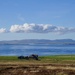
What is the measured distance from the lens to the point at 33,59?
75.2m

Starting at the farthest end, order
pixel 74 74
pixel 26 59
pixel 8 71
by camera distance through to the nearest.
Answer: pixel 26 59
pixel 8 71
pixel 74 74

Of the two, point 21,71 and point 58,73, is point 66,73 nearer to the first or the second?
point 58,73

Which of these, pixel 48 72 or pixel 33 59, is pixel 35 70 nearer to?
pixel 48 72

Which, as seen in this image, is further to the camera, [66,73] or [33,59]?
[33,59]

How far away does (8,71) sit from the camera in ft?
161

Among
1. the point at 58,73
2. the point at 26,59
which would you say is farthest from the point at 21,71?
the point at 26,59

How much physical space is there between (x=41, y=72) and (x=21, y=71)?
328 centimetres

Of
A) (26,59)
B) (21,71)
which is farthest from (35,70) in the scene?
(26,59)

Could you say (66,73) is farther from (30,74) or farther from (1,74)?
(1,74)

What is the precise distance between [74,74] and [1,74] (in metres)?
10.7

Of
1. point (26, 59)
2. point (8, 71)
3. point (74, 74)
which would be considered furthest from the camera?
point (26, 59)

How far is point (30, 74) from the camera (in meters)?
46.4

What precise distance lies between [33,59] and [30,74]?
94.4 ft

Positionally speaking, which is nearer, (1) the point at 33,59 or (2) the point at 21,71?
(2) the point at 21,71
